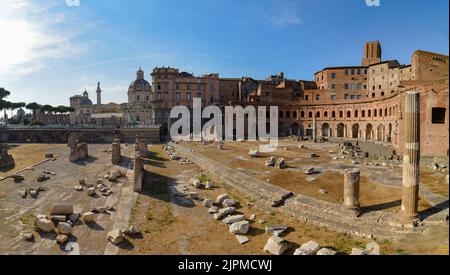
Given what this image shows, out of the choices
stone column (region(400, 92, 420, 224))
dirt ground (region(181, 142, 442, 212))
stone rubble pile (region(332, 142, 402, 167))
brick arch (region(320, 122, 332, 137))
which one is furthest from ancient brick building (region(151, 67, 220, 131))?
stone column (region(400, 92, 420, 224))

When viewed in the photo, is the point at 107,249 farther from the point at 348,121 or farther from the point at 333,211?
the point at 348,121

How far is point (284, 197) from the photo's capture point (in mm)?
17312

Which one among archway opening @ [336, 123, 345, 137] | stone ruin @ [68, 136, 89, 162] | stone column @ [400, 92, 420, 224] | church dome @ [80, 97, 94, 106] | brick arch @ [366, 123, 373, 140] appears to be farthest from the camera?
church dome @ [80, 97, 94, 106]

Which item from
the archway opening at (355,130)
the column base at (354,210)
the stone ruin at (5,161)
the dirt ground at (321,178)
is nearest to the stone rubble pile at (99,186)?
the dirt ground at (321,178)

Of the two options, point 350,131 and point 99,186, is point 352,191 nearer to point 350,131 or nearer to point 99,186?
point 99,186

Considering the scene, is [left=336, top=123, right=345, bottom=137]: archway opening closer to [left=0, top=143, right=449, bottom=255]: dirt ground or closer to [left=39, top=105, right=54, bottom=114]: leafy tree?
[left=0, top=143, right=449, bottom=255]: dirt ground

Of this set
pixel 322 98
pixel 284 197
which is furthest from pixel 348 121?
pixel 284 197

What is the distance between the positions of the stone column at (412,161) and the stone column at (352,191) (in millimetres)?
1967

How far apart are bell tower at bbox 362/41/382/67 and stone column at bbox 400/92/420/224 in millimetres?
53787

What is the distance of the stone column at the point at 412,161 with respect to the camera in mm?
12555

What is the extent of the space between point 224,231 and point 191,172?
13.0 meters

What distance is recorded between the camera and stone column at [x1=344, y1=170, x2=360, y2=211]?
556 inches

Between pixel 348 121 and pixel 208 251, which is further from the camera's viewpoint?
pixel 348 121

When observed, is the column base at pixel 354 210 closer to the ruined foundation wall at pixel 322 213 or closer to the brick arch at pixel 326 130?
the ruined foundation wall at pixel 322 213
